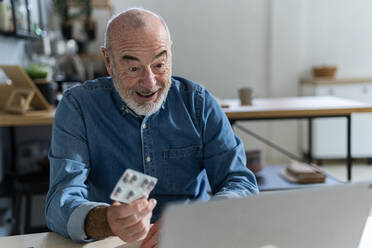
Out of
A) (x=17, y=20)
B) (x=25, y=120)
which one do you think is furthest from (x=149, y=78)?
(x=17, y=20)

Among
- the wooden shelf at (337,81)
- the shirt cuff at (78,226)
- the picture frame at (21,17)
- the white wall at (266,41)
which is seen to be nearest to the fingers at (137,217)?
the shirt cuff at (78,226)

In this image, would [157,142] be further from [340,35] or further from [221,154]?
[340,35]

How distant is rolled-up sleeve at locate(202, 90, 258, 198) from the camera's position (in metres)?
1.15

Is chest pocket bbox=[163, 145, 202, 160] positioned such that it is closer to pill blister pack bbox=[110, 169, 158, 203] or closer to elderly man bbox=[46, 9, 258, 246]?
elderly man bbox=[46, 9, 258, 246]

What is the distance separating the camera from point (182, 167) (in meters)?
1.23

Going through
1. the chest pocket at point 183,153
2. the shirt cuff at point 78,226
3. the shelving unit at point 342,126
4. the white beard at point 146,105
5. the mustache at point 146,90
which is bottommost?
the shelving unit at point 342,126

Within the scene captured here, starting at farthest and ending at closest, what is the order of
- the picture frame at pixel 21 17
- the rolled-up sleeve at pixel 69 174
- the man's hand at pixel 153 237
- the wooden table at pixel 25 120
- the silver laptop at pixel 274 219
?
the picture frame at pixel 21 17
the wooden table at pixel 25 120
the rolled-up sleeve at pixel 69 174
the man's hand at pixel 153 237
the silver laptop at pixel 274 219

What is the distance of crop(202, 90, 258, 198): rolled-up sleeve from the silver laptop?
1.71 ft

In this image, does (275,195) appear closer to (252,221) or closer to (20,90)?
(252,221)

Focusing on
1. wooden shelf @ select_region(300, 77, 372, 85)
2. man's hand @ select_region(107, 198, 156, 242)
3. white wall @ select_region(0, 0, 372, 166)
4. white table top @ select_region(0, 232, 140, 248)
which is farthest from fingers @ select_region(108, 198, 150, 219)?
white wall @ select_region(0, 0, 372, 166)

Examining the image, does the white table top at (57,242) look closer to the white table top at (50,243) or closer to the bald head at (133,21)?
the white table top at (50,243)

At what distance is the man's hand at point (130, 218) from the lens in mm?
723

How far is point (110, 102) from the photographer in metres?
1.23

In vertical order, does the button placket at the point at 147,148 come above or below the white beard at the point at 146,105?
below
